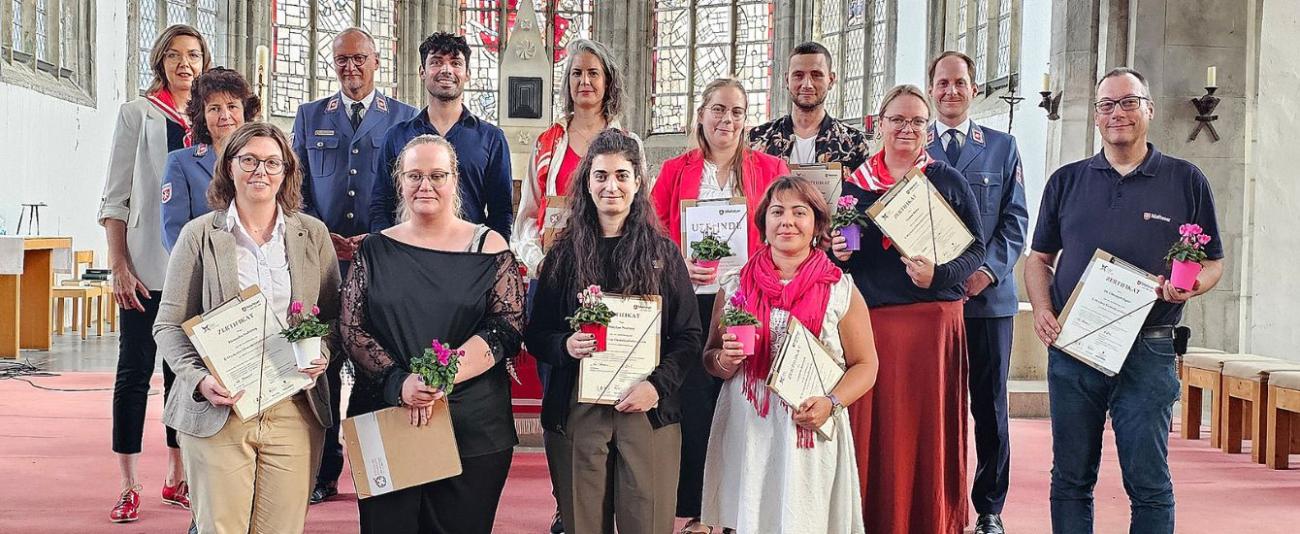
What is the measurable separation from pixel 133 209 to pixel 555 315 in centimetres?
175

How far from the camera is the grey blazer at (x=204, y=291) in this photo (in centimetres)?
291

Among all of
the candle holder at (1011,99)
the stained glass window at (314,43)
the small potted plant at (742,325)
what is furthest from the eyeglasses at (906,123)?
the stained glass window at (314,43)

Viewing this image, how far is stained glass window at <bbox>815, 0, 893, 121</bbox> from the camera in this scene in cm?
1403

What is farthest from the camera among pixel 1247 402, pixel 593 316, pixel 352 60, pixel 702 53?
pixel 702 53

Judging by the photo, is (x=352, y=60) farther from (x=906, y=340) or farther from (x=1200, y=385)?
(x=1200, y=385)

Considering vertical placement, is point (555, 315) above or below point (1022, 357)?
above

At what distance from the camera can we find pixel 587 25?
17094mm

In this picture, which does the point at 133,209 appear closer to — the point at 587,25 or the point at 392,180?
the point at 392,180

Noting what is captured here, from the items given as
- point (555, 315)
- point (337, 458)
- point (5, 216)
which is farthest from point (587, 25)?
point (555, 315)

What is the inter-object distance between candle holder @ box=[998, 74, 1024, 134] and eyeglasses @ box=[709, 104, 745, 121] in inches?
259

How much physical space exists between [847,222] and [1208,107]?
529 cm

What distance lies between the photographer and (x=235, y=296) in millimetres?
2912


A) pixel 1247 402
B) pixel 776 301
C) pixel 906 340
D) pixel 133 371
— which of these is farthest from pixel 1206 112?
pixel 133 371

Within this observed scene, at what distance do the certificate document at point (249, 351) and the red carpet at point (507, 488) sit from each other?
1.27 meters
